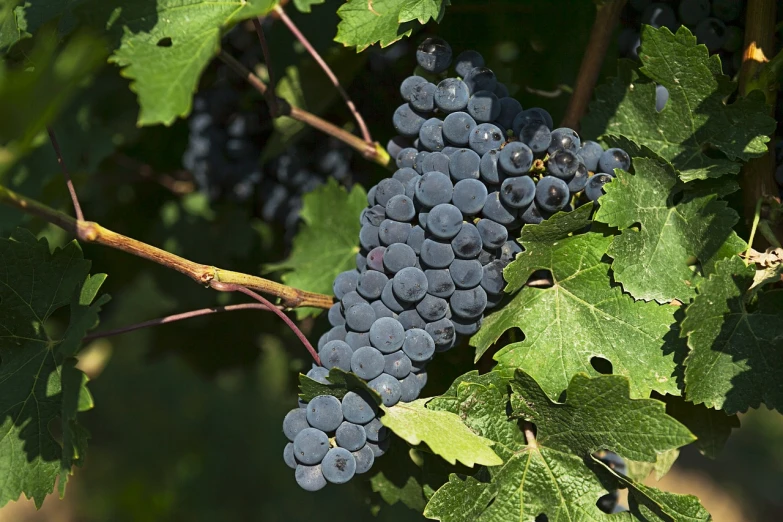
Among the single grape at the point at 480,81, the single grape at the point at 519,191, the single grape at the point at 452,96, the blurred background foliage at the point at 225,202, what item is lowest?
the blurred background foliage at the point at 225,202

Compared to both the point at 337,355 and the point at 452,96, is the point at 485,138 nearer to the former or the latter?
the point at 452,96

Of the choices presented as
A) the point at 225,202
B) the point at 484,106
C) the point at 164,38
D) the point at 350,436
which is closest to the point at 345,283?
the point at 350,436

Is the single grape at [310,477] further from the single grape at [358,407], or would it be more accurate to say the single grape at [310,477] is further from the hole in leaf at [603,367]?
the hole in leaf at [603,367]

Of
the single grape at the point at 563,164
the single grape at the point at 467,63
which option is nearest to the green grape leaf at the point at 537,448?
the single grape at the point at 563,164

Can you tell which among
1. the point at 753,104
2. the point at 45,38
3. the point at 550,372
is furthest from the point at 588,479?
the point at 45,38

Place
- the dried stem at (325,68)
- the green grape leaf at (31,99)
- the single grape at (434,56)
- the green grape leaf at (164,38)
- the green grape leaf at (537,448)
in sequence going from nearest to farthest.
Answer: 1. the green grape leaf at (31,99)
2. the green grape leaf at (164,38)
3. the green grape leaf at (537,448)
4. the single grape at (434,56)
5. the dried stem at (325,68)

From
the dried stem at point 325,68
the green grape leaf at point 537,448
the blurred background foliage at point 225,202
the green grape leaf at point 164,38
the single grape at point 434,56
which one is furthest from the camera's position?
the blurred background foliage at point 225,202

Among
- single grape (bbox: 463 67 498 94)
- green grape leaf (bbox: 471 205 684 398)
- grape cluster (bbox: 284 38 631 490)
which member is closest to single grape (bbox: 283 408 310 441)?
grape cluster (bbox: 284 38 631 490)
